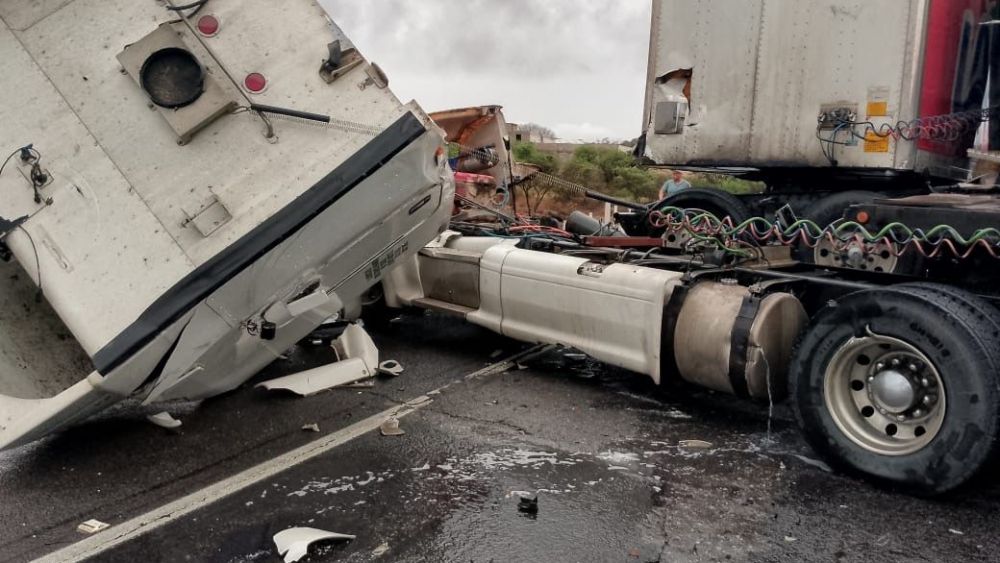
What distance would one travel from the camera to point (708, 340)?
14.8ft

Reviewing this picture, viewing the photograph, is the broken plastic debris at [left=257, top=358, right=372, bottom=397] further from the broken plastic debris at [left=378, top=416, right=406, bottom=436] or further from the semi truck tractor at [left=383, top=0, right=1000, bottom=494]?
the semi truck tractor at [left=383, top=0, right=1000, bottom=494]

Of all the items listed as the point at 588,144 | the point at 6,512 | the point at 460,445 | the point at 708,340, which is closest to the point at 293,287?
the point at 460,445

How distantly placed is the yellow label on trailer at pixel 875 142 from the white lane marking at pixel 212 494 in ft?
10.7

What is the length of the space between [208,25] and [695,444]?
344 centimetres

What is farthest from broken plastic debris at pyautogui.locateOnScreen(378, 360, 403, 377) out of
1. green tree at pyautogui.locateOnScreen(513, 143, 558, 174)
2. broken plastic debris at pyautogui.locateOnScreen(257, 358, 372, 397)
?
green tree at pyautogui.locateOnScreen(513, 143, 558, 174)

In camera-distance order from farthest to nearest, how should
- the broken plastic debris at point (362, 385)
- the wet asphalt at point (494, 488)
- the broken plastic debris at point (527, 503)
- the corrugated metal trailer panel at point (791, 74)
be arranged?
the broken plastic debris at point (362, 385) < the corrugated metal trailer panel at point (791, 74) < the broken plastic debris at point (527, 503) < the wet asphalt at point (494, 488)

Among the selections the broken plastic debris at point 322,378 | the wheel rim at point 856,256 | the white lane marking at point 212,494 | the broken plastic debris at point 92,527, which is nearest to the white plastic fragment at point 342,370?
the broken plastic debris at point 322,378

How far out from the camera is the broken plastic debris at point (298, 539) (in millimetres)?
3098

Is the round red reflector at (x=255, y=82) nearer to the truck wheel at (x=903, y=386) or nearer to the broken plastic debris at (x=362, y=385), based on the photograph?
the broken plastic debris at (x=362, y=385)

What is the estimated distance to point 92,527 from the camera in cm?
343

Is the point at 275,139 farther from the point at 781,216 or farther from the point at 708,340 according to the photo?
the point at 781,216

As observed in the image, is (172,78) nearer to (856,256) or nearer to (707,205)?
(856,256)

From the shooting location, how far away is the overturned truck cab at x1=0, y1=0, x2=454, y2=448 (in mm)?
3729

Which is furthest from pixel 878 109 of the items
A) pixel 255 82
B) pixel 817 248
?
pixel 255 82
